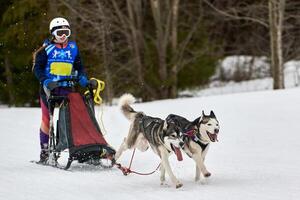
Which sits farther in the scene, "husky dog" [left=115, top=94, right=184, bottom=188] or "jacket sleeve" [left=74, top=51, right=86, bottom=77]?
"jacket sleeve" [left=74, top=51, right=86, bottom=77]

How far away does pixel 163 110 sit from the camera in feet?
42.8

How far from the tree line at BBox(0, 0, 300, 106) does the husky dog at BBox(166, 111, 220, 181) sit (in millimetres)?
11519

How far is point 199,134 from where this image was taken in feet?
20.3

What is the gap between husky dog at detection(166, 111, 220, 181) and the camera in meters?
6.09

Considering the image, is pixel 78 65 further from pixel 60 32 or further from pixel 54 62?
pixel 60 32

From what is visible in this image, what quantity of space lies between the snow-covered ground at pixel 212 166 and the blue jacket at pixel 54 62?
1125mm

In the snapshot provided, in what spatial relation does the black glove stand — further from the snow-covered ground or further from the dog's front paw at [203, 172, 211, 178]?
the dog's front paw at [203, 172, 211, 178]

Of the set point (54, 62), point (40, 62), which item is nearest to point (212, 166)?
point (54, 62)

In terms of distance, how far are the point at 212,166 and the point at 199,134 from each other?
1.33 meters

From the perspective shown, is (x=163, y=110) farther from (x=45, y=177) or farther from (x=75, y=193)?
(x=75, y=193)

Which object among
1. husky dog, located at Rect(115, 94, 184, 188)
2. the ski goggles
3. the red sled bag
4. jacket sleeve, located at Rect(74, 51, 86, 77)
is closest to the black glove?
the red sled bag

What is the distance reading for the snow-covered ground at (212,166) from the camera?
19.0 feet

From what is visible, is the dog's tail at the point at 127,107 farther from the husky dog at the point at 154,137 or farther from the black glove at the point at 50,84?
the black glove at the point at 50,84

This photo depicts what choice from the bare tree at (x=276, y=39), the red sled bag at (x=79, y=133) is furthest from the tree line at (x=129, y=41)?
the red sled bag at (x=79, y=133)
